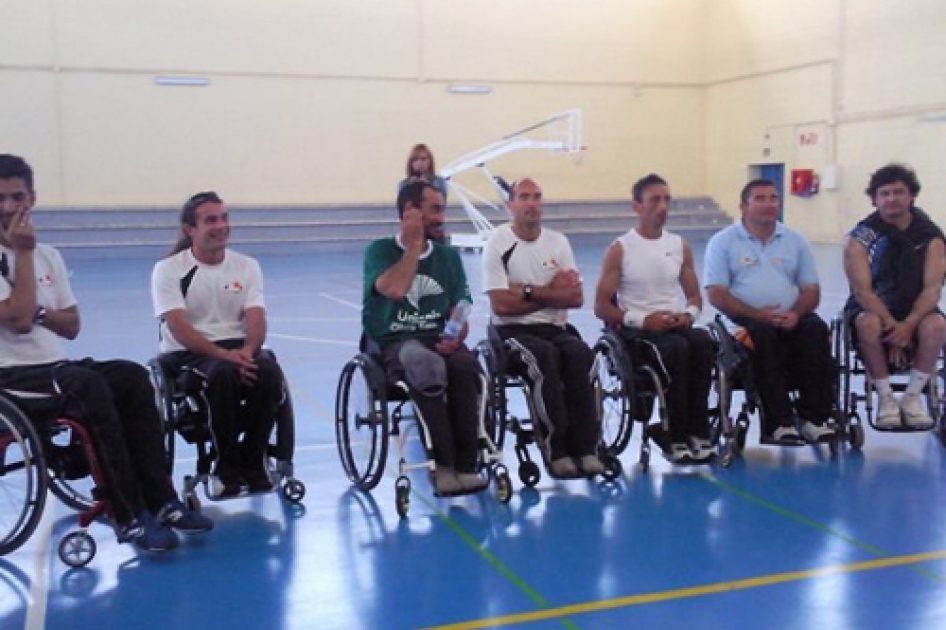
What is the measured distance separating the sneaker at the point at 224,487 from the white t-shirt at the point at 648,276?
1.62m

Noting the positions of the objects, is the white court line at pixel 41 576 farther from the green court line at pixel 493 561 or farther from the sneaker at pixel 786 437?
the sneaker at pixel 786 437

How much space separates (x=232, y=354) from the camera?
309 centimetres

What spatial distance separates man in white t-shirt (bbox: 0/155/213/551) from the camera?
2691 mm

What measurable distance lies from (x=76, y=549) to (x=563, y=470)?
1.54 m

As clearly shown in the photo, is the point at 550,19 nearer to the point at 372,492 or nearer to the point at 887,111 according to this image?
the point at 887,111

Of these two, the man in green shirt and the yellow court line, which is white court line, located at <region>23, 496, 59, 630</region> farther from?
the man in green shirt

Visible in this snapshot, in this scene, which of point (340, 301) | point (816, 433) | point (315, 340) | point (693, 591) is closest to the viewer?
point (693, 591)

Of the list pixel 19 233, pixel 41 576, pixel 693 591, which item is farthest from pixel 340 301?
pixel 693 591

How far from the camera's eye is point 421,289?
3.44 metres

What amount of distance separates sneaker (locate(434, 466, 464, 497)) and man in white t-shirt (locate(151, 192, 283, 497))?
552 millimetres

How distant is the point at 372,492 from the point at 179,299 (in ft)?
3.11

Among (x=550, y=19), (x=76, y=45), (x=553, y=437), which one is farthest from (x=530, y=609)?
(x=550, y=19)

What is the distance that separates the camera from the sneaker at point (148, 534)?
273 cm

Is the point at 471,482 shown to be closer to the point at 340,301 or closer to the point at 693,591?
the point at 693,591
